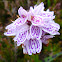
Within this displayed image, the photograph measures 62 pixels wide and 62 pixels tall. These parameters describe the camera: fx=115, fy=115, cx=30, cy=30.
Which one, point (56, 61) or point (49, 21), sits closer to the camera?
point (49, 21)

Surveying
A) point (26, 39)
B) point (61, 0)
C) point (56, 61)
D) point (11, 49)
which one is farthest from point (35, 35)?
point (61, 0)

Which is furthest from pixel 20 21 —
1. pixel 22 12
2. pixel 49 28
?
pixel 49 28

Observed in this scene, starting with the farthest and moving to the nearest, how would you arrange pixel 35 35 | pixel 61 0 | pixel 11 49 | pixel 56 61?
A: pixel 61 0
pixel 56 61
pixel 11 49
pixel 35 35

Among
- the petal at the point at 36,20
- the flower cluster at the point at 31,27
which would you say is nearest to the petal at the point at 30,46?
the flower cluster at the point at 31,27

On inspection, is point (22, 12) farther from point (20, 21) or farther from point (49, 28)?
point (49, 28)

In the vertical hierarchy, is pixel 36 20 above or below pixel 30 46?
above

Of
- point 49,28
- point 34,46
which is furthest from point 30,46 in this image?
point 49,28

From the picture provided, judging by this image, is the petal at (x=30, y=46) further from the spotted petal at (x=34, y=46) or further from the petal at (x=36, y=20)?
the petal at (x=36, y=20)

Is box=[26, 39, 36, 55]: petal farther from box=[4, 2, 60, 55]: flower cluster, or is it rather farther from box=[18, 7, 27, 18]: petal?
box=[18, 7, 27, 18]: petal

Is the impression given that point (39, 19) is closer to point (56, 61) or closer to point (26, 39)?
point (26, 39)
